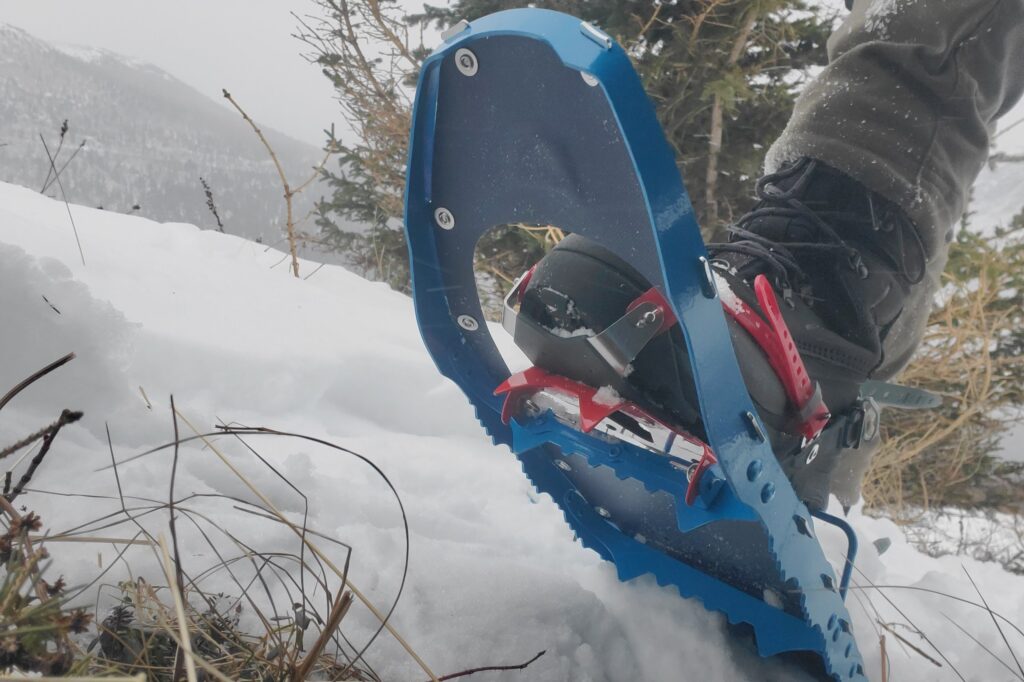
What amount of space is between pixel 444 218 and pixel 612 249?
10.0 inches

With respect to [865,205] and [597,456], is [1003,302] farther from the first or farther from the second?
[597,456]

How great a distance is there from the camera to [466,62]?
0.63 metres

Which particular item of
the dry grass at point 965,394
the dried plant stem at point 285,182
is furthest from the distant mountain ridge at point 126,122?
the dry grass at point 965,394

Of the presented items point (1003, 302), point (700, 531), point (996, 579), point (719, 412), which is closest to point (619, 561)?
point (700, 531)

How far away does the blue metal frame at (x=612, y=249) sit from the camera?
533 millimetres

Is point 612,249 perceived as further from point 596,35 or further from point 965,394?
point 965,394

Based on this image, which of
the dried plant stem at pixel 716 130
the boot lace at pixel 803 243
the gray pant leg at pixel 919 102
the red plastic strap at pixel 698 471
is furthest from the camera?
the dried plant stem at pixel 716 130

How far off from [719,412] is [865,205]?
0.71m

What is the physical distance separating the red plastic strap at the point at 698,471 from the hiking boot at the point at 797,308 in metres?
0.05

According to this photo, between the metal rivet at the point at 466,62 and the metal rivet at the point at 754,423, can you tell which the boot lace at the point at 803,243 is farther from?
the metal rivet at the point at 466,62

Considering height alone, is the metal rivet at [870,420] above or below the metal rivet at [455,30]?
below

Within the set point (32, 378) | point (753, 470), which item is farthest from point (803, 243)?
point (32, 378)

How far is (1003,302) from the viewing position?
5.82 metres

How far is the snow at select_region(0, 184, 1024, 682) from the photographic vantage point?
28.2 inches
